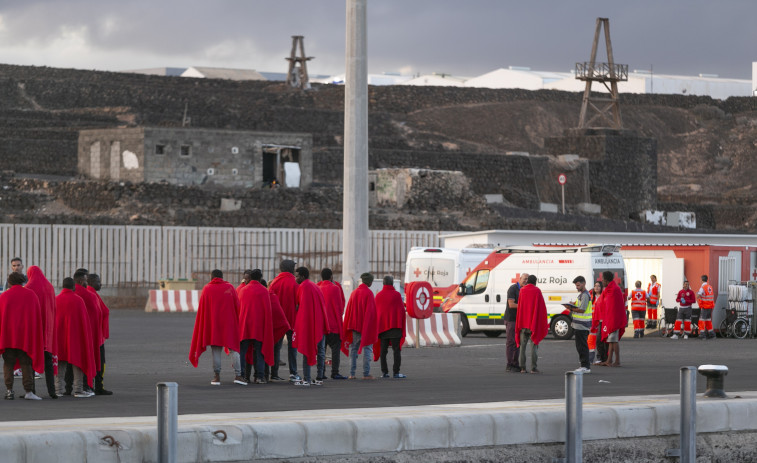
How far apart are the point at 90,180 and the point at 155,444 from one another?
164ft

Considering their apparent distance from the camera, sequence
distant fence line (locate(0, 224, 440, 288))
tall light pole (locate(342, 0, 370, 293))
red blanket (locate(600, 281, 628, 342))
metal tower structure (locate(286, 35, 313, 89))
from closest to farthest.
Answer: red blanket (locate(600, 281, 628, 342)) < tall light pole (locate(342, 0, 370, 293)) < distant fence line (locate(0, 224, 440, 288)) < metal tower structure (locate(286, 35, 313, 89))

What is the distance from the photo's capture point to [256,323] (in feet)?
58.9

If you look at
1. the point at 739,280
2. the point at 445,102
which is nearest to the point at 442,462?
the point at 739,280

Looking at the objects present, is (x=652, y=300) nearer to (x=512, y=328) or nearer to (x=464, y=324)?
(x=464, y=324)

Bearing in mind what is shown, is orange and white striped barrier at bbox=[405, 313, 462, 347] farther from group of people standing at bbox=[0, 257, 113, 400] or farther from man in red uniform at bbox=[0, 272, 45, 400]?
man in red uniform at bbox=[0, 272, 45, 400]

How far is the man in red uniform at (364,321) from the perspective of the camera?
757 inches

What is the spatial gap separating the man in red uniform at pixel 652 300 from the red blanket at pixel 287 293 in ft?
49.7

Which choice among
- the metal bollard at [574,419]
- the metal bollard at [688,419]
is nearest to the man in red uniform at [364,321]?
the metal bollard at [688,419]

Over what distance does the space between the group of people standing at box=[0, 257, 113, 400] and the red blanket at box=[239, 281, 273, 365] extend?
6.66 ft

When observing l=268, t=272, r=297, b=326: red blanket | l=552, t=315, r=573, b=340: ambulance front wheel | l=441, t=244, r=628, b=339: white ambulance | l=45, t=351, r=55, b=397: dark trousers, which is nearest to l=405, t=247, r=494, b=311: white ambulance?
l=441, t=244, r=628, b=339: white ambulance

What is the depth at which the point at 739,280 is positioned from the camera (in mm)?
33312

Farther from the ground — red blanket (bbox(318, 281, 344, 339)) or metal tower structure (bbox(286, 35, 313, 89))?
metal tower structure (bbox(286, 35, 313, 89))

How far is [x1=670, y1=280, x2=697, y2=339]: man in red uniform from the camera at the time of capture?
31.1 meters

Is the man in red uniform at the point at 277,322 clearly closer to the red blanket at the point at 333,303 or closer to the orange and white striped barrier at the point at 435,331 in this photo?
the red blanket at the point at 333,303
